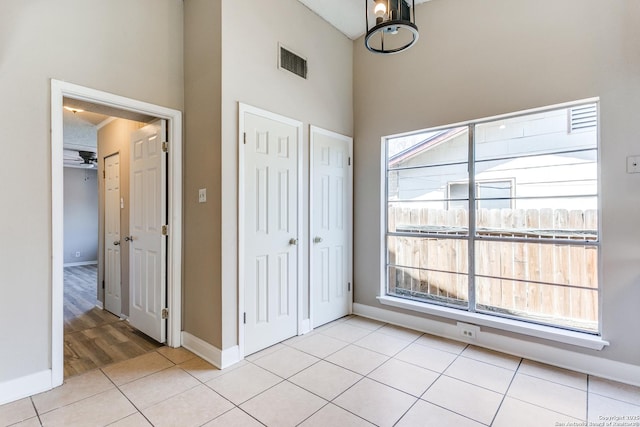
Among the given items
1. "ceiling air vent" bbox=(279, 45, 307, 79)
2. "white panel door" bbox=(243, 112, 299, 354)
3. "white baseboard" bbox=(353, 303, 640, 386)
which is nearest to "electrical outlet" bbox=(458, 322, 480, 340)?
"white baseboard" bbox=(353, 303, 640, 386)

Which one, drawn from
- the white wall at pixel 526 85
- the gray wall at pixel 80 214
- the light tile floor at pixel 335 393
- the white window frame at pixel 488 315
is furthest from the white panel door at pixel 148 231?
the gray wall at pixel 80 214

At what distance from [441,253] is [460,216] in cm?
43

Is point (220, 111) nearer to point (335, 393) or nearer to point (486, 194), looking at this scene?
point (335, 393)

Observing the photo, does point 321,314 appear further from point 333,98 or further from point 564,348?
point 333,98

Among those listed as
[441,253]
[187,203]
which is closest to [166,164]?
[187,203]

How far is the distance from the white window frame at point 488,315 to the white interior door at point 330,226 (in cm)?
42

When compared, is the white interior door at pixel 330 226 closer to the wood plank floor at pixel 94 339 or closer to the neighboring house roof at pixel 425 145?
the neighboring house roof at pixel 425 145

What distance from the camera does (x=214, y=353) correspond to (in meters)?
2.57

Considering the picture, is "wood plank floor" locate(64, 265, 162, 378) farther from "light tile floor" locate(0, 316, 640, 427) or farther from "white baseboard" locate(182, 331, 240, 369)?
"white baseboard" locate(182, 331, 240, 369)

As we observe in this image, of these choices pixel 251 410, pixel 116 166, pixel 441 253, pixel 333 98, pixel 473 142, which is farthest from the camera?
pixel 116 166

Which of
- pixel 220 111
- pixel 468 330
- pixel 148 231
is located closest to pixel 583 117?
pixel 468 330

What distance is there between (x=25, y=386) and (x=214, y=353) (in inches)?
47.4

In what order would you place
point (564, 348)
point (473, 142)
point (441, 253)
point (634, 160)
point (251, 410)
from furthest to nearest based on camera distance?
point (441, 253) < point (473, 142) < point (564, 348) < point (634, 160) < point (251, 410)

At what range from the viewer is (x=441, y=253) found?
130 inches
